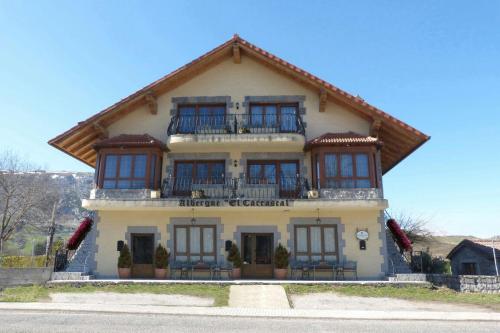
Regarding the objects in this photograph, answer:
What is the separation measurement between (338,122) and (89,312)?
14603mm

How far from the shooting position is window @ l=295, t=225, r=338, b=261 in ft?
58.8

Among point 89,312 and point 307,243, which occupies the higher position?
point 307,243

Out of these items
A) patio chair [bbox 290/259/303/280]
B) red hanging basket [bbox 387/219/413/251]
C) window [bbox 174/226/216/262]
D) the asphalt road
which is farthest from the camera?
red hanging basket [bbox 387/219/413/251]

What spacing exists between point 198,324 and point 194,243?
9043 mm

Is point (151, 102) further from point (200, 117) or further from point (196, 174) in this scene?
point (196, 174)

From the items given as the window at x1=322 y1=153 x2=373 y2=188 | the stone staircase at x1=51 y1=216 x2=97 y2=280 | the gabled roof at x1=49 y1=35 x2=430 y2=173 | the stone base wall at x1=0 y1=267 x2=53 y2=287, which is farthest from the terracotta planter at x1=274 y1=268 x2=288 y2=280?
the stone base wall at x1=0 y1=267 x2=53 y2=287

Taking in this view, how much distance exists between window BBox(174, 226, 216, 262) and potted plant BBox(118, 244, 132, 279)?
2.27m

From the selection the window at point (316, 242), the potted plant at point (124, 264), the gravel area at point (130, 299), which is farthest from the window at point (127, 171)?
the window at point (316, 242)

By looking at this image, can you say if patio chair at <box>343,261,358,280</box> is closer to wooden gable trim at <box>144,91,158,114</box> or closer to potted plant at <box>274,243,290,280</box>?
potted plant at <box>274,243,290,280</box>

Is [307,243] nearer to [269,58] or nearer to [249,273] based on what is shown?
[249,273]

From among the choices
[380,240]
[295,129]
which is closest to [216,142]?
[295,129]

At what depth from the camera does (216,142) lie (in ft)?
61.5

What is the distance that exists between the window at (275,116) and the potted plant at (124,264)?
9025mm

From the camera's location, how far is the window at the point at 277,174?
1886cm
